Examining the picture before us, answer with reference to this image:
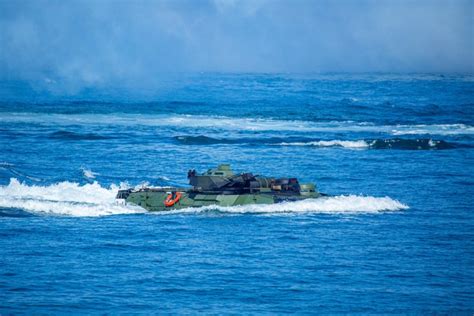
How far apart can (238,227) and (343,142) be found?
42.5 metres

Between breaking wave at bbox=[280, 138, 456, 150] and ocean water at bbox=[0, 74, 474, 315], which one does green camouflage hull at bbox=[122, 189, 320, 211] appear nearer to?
ocean water at bbox=[0, 74, 474, 315]

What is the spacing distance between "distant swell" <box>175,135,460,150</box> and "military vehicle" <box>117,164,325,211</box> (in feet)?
112

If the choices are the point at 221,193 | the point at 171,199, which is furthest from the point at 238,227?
the point at 171,199

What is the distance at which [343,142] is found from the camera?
8994cm

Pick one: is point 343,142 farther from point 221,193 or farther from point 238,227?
point 238,227

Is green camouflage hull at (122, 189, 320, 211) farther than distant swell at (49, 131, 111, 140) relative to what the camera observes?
No

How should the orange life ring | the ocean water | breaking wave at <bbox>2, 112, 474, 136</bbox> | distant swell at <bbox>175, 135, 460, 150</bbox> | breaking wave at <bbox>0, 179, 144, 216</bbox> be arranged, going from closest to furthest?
the ocean water < the orange life ring < breaking wave at <bbox>0, 179, 144, 216</bbox> < distant swell at <bbox>175, 135, 460, 150</bbox> < breaking wave at <bbox>2, 112, 474, 136</bbox>

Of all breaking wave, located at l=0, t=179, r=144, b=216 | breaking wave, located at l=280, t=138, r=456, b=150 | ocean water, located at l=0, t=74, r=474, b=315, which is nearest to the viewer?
ocean water, located at l=0, t=74, r=474, b=315

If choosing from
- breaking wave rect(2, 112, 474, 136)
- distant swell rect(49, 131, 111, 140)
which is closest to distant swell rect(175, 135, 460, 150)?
distant swell rect(49, 131, 111, 140)

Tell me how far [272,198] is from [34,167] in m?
26.0

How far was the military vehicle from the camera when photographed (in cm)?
5330

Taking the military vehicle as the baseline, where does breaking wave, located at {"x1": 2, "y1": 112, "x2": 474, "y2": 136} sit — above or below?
above

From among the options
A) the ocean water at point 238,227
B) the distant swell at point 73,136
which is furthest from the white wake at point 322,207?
the distant swell at point 73,136

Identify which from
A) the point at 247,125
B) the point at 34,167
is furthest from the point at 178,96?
the point at 34,167
